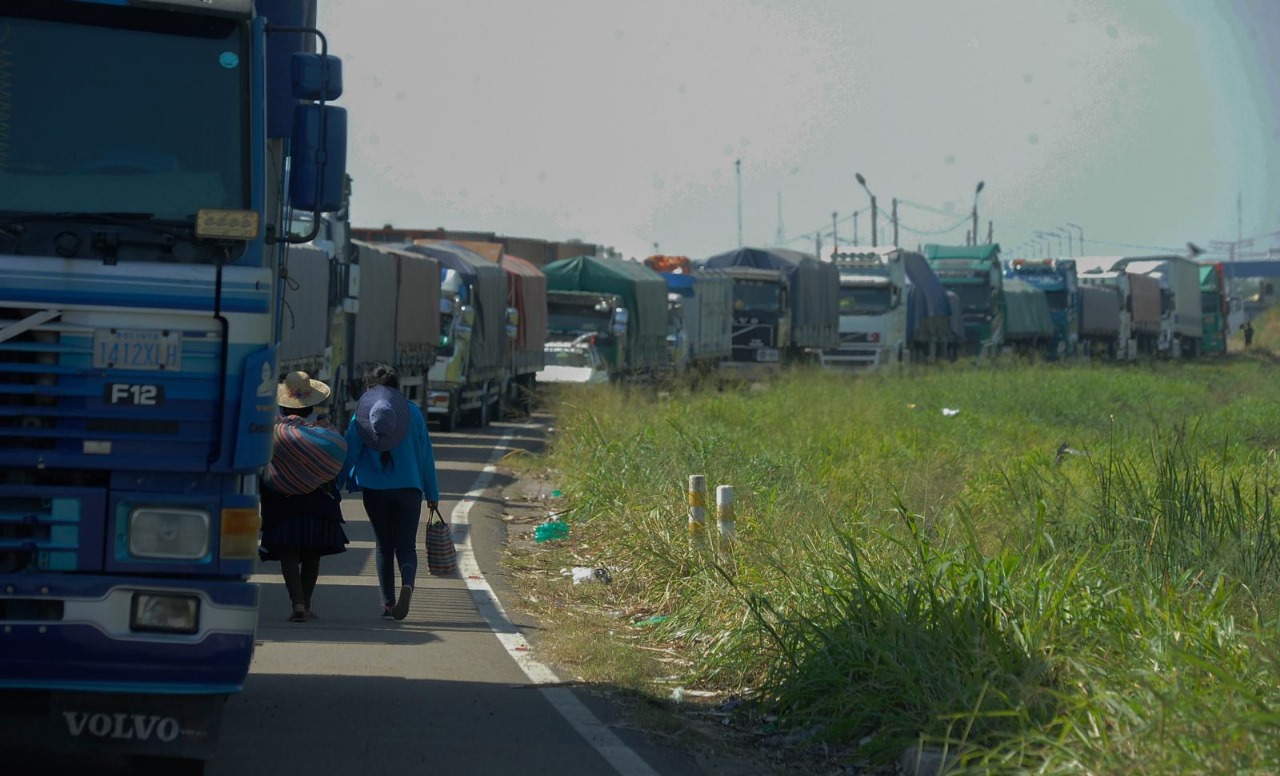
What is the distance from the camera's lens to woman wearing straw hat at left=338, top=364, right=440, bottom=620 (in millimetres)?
10211

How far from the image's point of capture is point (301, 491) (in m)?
9.55

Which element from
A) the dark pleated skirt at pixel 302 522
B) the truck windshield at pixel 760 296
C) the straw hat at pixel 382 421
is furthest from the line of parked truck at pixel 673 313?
the dark pleated skirt at pixel 302 522

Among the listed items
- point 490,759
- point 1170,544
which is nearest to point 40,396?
point 490,759

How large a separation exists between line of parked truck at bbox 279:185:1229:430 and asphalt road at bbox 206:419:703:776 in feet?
18.8

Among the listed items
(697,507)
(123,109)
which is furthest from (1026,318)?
(123,109)

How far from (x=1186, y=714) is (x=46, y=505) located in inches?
157

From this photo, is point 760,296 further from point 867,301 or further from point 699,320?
point 867,301

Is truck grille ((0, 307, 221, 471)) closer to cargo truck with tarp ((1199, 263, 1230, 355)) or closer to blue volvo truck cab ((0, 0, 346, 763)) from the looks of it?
blue volvo truck cab ((0, 0, 346, 763))

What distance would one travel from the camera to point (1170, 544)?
930cm

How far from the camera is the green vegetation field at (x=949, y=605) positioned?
632cm

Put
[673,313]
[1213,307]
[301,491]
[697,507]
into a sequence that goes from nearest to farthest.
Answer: [301,491] < [697,507] < [673,313] < [1213,307]

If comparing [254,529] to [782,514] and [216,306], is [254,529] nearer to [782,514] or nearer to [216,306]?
[216,306]

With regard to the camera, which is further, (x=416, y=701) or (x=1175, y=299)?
(x=1175, y=299)

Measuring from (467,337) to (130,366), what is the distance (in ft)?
81.6
